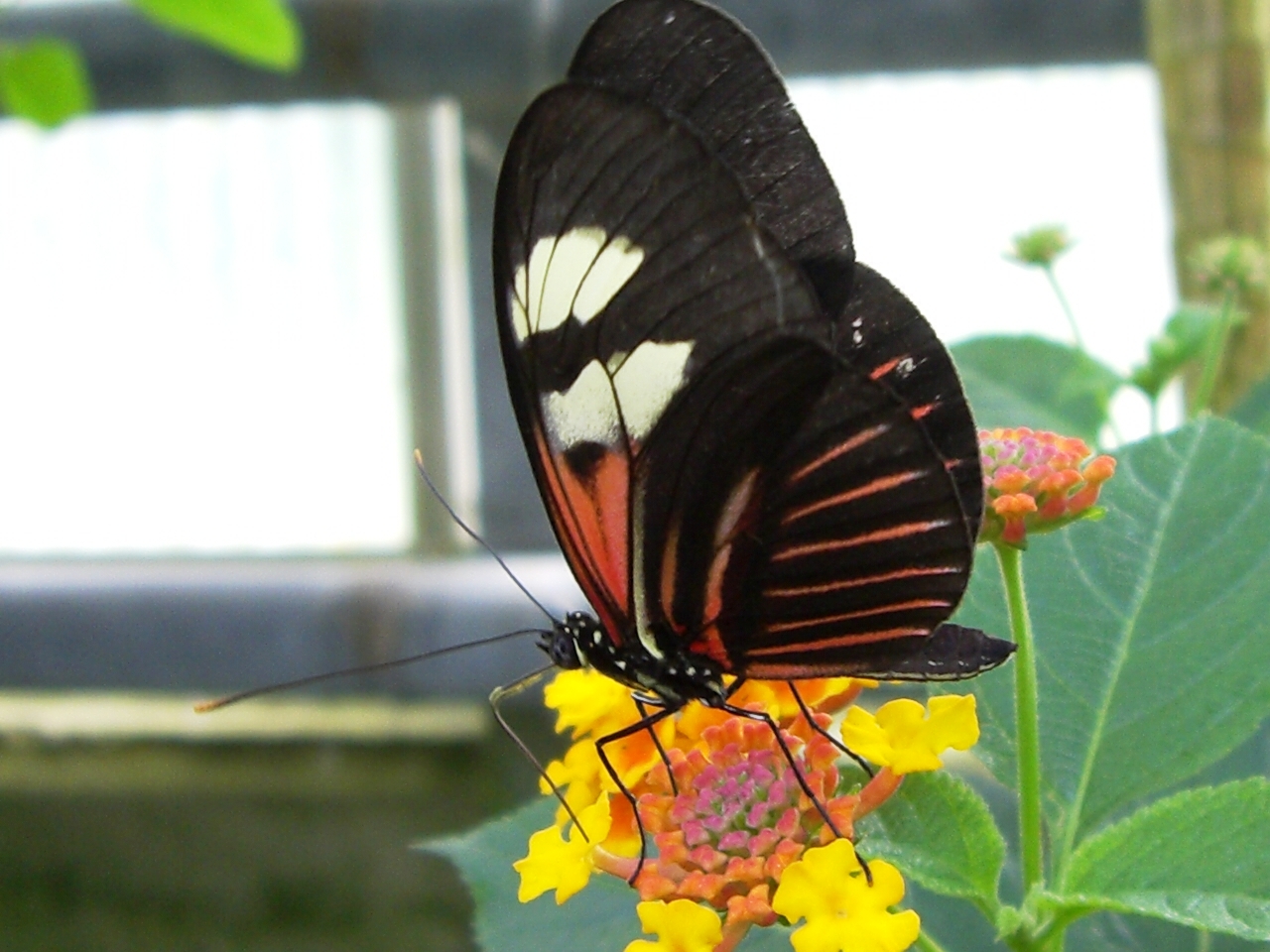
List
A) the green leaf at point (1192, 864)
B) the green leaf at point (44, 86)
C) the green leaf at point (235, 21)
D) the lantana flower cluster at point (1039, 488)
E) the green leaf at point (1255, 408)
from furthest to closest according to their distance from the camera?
the green leaf at point (44, 86) < the green leaf at point (235, 21) < the green leaf at point (1255, 408) < the lantana flower cluster at point (1039, 488) < the green leaf at point (1192, 864)

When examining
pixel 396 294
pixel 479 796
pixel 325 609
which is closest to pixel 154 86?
pixel 396 294

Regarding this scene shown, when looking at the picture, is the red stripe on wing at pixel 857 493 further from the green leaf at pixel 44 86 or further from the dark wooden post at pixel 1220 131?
the green leaf at pixel 44 86

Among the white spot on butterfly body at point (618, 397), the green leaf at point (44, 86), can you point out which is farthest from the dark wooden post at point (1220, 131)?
the green leaf at point (44, 86)

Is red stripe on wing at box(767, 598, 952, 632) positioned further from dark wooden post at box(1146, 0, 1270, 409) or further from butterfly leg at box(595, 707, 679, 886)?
dark wooden post at box(1146, 0, 1270, 409)

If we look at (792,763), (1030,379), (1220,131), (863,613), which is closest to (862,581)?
(863,613)

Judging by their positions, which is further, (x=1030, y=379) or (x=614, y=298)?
(x=1030, y=379)

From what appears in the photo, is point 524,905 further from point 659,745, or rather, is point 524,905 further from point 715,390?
point 715,390

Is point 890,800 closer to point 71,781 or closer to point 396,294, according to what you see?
point 396,294
